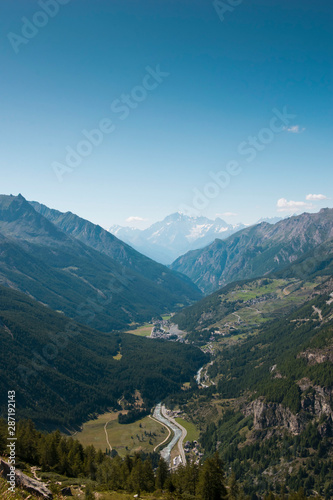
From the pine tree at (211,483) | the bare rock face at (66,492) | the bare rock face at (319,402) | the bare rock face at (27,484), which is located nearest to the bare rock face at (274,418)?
the bare rock face at (319,402)

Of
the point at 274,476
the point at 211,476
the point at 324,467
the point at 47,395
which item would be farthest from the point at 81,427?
the point at 211,476

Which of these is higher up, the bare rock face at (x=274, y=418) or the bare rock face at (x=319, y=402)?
the bare rock face at (x=319, y=402)

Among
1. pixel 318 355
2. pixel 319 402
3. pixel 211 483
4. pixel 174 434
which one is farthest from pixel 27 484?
pixel 318 355

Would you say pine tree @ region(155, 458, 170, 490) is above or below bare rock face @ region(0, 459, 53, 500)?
below

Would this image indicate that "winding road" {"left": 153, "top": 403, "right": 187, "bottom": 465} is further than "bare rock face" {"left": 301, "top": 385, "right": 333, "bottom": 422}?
Yes

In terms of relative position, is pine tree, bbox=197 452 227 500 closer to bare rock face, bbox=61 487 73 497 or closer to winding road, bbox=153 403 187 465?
bare rock face, bbox=61 487 73 497

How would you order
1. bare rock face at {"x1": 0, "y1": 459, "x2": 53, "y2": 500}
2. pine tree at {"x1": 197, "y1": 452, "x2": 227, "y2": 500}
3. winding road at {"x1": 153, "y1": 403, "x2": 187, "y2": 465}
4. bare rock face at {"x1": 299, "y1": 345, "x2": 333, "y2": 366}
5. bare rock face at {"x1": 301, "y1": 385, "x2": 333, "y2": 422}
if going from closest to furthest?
bare rock face at {"x1": 0, "y1": 459, "x2": 53, "y2": 500} → pine tree at {"x1": 197, "y1": 452, "x2": 227, "y2": 500} → bare rock face at {"x1": 301, "y1": 385, "x2": 333, "y2": 422} → winding road at {"x1": 153, "y1": 403, "x2": 187, "y2": 465} → bare rock face at {"x1": 299, "y1": 345, "x2": 333, "y2": 366}

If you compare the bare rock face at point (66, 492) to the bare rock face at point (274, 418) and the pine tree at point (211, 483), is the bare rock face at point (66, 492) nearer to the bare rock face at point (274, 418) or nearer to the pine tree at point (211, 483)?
the pine tree at point (211, 483)

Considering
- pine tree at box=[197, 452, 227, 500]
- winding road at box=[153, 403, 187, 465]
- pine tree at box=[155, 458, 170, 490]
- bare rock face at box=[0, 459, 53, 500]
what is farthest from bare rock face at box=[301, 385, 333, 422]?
bare rock face at box=[0, 459, 53, 500]

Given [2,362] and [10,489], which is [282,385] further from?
[2,362]
